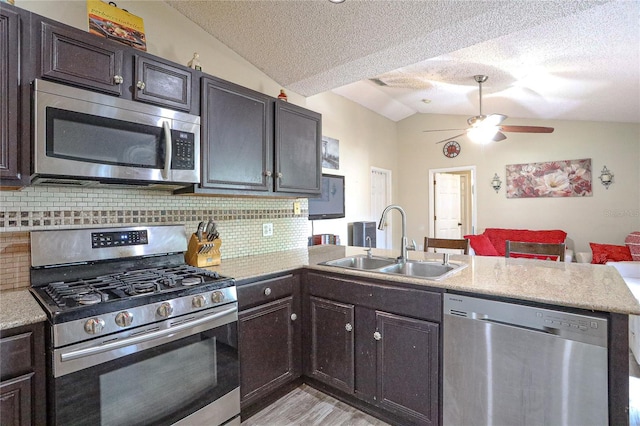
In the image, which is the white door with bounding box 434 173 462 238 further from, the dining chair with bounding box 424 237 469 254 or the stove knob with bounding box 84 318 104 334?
the stove knob with bounding box 84 318 104 334

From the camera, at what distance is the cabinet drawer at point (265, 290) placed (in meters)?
1.80

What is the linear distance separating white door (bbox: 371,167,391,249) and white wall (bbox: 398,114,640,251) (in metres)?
0.41

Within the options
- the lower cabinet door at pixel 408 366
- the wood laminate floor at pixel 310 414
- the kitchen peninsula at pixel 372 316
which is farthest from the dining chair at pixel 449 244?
the wood laminate floor at pixel 310 414

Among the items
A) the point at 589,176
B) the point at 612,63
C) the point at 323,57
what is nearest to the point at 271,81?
the point at 323,57

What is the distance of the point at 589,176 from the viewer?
15.4 ft

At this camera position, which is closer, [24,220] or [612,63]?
[24,220]

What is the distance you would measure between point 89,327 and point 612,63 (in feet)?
13.1

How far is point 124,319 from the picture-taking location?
1.26 meters

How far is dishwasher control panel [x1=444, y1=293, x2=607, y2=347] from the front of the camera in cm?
121

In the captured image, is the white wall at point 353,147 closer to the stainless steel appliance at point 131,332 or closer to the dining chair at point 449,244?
the dining chair at point 449,244

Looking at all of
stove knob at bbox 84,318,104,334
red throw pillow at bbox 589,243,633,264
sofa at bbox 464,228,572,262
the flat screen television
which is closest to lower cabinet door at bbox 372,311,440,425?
stove knob at bbox 84,318,104,334

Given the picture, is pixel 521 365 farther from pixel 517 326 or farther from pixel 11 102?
pixel 11 102

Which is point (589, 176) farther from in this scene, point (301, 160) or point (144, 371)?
point (144, 371)

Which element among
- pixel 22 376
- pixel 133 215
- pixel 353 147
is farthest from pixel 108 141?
pixel 353 147
